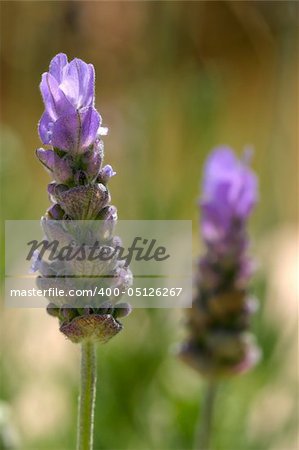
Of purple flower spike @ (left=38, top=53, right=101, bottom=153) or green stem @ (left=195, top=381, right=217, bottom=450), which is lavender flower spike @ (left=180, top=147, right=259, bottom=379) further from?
purple flower spike @ (left=38, top=53, right=101, bottom=153)

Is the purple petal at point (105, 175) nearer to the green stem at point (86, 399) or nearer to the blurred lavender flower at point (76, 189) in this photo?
the blurred lavender flower at point (76, 189)

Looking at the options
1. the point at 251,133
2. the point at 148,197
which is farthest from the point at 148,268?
the point at 251,133

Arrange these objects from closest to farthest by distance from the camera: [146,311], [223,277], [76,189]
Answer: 1. [76,189]
2. [223,277]
3. [146,311]

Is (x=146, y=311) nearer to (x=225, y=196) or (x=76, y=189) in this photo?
(x=225, y=196)

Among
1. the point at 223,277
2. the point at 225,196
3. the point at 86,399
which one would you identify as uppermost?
the point at 225,196

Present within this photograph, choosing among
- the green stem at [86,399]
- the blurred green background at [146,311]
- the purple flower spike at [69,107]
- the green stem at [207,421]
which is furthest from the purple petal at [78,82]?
the blurred green background at [146,311]

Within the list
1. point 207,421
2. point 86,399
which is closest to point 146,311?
point 207,421

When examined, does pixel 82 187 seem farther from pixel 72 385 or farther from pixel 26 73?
pixel 26 73
